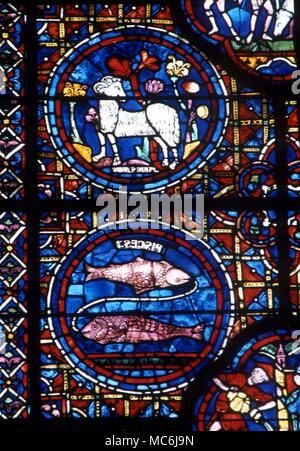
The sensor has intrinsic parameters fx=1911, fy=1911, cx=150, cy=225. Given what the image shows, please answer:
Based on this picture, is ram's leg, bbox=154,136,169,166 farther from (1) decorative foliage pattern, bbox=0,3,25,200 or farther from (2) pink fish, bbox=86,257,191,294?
(1) decorative foliage pattern, bbox=0,3,25,200

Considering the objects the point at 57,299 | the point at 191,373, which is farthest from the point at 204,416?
the point at 57,299

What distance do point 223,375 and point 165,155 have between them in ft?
4.66

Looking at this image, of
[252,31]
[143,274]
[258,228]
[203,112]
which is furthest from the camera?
[252,31]

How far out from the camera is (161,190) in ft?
37.8

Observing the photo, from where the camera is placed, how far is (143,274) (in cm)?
1135

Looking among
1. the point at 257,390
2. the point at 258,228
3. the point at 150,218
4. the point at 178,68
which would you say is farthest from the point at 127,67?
the point at 257,390

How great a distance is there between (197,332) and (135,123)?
1.37 meters

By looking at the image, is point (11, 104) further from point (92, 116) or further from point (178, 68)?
point (178, 68)

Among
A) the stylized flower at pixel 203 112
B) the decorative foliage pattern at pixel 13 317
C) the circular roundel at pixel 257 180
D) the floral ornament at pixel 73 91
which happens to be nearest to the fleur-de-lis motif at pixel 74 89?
the floral ornament at pixel 73 91

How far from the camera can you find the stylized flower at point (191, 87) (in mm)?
11750

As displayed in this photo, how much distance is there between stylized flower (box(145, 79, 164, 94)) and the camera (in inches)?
462

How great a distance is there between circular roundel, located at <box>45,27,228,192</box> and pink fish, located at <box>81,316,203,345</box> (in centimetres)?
83

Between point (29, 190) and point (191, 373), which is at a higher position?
point (29, 190)

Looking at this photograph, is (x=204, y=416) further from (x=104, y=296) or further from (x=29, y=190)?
(x=29, y=190)
